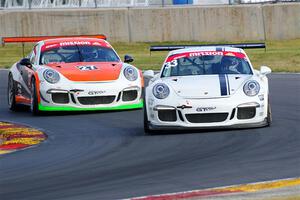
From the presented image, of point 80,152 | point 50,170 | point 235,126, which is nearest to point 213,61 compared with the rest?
point 235,126

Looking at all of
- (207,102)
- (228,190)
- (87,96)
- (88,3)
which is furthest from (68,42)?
(88,3)

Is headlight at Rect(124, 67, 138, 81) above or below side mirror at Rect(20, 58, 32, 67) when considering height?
below

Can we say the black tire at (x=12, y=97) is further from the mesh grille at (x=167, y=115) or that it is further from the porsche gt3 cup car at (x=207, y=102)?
the mesh grille at (x=167, y=115)

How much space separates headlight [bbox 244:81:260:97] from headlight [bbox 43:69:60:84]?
14.2 ft

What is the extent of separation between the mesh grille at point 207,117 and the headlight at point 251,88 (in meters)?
0.46

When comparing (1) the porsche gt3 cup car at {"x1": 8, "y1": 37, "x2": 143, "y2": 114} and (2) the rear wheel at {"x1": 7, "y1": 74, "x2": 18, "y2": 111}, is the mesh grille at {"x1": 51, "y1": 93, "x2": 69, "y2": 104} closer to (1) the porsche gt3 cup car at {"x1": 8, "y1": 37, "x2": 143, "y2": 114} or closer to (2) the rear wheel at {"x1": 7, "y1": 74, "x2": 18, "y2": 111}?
(1) the porsche gt3 cup car at {"x1": 8, "y1": 37, "x2": 143, "y2": 114}

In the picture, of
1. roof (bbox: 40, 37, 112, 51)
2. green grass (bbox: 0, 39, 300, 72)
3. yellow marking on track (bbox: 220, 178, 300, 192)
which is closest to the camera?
yellow marking on track (bbox: 220, 178, 300, 192)

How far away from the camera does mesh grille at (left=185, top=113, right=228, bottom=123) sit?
13.3 meters

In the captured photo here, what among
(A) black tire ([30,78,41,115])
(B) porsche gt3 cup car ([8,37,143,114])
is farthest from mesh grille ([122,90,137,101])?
(A) black tire ([30,78,41,115])

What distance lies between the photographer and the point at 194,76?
14.2 meters

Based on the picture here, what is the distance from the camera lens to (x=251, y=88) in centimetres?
1352

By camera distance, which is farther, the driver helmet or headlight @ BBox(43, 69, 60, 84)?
headlight @ BBox(43, 69, 60, 84)

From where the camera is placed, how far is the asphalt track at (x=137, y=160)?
9.36 meters

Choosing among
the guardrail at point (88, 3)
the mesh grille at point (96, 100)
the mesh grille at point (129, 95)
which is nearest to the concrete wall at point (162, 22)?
the guardrail at point (88, 3)
